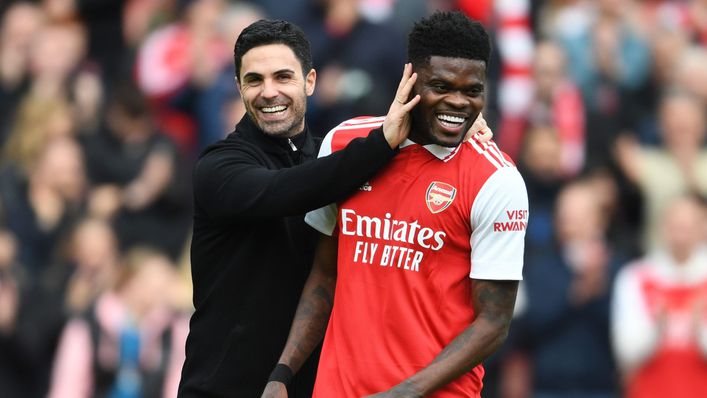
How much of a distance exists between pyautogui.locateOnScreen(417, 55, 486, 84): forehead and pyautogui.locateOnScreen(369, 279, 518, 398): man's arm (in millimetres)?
701

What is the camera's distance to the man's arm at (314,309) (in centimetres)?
569

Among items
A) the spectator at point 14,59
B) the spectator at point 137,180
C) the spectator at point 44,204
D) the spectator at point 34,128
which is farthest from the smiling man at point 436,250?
the spectator at point 14,59

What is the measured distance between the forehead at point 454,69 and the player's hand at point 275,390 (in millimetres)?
1223

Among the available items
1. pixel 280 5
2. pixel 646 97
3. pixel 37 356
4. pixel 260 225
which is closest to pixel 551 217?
pixel 646 97

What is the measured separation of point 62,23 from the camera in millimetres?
13383

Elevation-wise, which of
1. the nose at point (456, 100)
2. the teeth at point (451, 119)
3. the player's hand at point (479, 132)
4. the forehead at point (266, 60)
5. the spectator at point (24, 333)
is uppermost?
the forehead at point (266, 60)

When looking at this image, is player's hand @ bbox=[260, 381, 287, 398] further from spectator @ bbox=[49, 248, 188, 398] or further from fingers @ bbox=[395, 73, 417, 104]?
spectator @ bbox=[49, 248, 188, 398]

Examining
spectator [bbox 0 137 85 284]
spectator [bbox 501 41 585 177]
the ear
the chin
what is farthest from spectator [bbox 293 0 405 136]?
the chin

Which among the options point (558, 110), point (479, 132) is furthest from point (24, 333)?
point (479, 132)

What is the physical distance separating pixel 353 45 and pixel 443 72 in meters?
5.61

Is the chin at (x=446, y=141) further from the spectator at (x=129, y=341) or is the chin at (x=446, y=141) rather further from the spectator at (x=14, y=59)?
the spectator at (x=14, y=59)

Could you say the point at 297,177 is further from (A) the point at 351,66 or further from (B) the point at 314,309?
(A) the point at 351,66

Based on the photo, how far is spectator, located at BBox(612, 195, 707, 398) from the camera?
9578 mm

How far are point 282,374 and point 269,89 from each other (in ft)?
3.65
